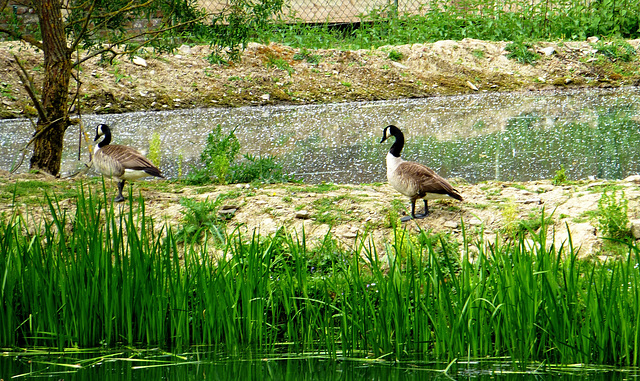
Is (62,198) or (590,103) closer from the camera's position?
(62,198)

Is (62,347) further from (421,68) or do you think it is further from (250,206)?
(421,68)

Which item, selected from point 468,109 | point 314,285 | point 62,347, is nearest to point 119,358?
point 62,347

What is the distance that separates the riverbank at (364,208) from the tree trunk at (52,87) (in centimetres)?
53

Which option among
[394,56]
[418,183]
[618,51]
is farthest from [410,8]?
[418,183]

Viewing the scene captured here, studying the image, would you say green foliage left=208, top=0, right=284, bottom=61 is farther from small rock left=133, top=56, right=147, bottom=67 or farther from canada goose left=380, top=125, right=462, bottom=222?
→ small rock left=133, top=56, right=147, bottom=67

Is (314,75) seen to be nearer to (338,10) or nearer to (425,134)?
(425,134)

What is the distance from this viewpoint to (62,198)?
5.45m

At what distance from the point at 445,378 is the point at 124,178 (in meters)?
3.45

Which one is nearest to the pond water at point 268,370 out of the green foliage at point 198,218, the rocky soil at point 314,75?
the green foliage at point 198,218

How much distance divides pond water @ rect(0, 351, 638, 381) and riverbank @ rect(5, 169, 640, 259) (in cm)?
142

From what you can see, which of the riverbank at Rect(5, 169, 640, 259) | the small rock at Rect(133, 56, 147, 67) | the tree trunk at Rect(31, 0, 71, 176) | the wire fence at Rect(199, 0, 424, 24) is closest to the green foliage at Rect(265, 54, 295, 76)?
the small rock at Rect(133, 56, 147, 67)

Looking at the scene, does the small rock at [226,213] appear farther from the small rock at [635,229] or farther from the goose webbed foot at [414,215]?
the small rock at [635,229]

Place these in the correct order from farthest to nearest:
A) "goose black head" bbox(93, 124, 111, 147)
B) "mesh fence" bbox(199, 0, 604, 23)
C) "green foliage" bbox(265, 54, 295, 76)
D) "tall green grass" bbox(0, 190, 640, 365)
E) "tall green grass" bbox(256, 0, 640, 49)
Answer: "mesh fence" bbox(199, 0, 604, 23)
"tall green grass" bbox(256, 0, 640, 49)
"green foliage" bbox(265, 54, 295, 76)
"goose black head" bbox(93, 124, 111, 147)
"tall green grass" bbox(0, 190, 640, 365)

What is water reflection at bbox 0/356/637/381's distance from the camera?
3078 mm
